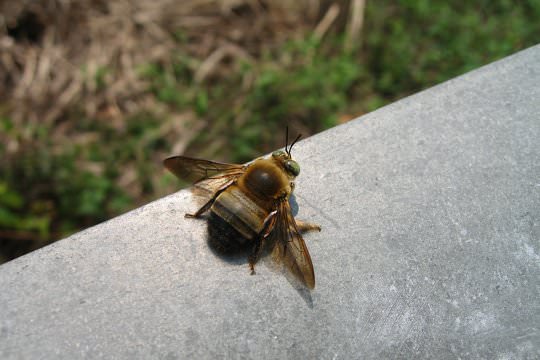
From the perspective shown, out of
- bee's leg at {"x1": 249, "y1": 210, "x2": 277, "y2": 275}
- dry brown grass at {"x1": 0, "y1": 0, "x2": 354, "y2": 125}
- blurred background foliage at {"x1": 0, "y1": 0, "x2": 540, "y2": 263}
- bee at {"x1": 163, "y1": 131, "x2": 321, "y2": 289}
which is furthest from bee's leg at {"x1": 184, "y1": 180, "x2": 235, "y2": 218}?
dry brown grass at {"x1": 0, "y1": 0, "x2": 354, "y2": 125}

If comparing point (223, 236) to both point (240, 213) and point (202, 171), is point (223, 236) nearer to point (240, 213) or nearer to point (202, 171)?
point (240, 213)

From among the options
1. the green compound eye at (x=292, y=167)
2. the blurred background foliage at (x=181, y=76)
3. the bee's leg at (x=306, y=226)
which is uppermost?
the green compound eye at (x=292, y=167)

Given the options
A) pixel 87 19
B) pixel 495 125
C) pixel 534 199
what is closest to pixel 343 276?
pixel 534 199

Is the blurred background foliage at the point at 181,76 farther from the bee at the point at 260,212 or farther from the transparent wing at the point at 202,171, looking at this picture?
the bee at the point at 260,212

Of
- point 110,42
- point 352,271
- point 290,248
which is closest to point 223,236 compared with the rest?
point 290,248

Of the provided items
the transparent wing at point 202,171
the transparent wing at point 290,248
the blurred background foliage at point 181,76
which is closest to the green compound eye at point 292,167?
the transparent wing at point 290,248

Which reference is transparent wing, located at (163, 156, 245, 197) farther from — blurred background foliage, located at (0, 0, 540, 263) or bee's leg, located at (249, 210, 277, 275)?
blurred background foliage, located at (0, 0, 540, 263)
